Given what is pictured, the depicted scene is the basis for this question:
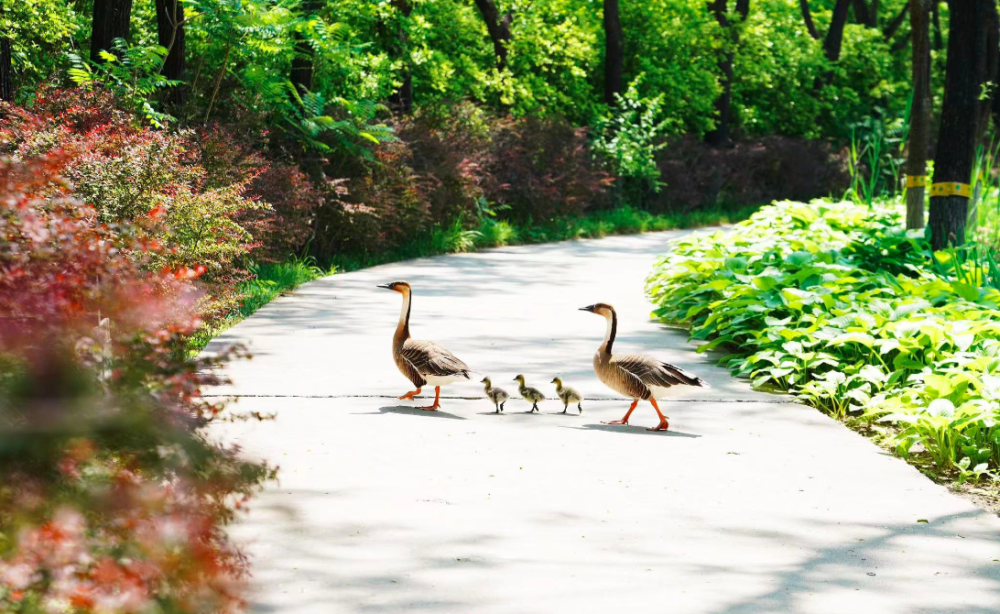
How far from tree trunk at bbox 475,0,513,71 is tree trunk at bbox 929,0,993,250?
16.3 m

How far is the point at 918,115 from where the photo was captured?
14.7 m

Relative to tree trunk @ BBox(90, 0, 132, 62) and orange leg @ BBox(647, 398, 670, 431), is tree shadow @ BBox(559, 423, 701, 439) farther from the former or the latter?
tree trunk @ BBox(90, 0, 132, 62)

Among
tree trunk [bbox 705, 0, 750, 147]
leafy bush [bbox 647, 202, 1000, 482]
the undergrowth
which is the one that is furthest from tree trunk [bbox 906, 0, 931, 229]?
tree trunk [bbox 705, 0, 750, 147]

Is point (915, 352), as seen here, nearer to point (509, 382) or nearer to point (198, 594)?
point (509, 382)

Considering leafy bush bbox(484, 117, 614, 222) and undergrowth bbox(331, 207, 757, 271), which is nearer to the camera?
undergrowth bbox(331, 207, 757, 271)

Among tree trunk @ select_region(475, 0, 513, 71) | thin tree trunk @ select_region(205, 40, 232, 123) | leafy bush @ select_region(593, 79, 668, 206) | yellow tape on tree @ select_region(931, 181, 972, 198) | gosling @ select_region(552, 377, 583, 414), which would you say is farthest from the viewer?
tree trunk @ select_region(475, 0, 513, 71)

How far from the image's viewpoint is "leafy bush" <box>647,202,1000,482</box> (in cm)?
676

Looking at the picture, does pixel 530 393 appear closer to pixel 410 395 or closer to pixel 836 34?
pixel 410 395

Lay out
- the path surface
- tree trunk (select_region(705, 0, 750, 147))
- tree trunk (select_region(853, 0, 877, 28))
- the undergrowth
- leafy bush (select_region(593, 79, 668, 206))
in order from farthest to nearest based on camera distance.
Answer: tree trunk (select_region(853, 0, 877, 28))
tree trunk (select_region(705, 0, 750, 147))
leafy bush (select_region(593, 79, 668, 206))
the undergrowth
the path surface

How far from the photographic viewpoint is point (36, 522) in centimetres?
264

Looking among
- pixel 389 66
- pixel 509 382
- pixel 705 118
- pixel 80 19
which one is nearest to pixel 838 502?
pixel 509 382

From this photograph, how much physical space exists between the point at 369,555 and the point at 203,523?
2.09m

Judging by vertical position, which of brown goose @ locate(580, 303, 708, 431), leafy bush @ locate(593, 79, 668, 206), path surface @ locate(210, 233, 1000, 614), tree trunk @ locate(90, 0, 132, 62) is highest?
tree trunk @ locate(90, 0, 132, 62)

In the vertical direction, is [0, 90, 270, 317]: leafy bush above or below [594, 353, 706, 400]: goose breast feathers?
above
